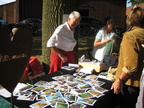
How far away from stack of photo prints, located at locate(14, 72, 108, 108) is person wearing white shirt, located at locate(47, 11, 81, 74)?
554 millimetres

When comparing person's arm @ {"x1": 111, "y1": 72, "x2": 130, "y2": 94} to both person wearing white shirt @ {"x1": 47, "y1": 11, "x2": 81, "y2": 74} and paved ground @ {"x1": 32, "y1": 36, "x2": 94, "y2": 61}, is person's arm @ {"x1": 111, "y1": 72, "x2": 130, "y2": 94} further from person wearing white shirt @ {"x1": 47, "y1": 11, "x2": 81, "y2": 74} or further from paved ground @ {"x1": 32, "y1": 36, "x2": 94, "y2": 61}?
paved ground @ {"x1": 32, "y1": 36, "x2": 94, "y2": 61}

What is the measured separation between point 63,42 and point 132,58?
1.24 meters

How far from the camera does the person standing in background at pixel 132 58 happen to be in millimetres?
1550

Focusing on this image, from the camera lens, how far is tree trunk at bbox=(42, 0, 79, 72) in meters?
3.52

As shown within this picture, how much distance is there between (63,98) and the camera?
60.8 inches

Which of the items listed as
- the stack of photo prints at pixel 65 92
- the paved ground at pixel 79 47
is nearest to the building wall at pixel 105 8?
the paved ground at pixel 79 47

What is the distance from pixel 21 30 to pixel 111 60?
1955 millimetres

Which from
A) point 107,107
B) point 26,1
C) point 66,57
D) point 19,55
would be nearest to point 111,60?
point 66,57

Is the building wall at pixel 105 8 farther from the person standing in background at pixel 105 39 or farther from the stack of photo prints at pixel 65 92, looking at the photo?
the stack of photo prints at pixel 65 92

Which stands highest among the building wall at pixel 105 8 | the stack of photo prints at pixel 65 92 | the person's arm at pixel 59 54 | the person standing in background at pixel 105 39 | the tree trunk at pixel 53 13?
the building wall at pixel 105 8

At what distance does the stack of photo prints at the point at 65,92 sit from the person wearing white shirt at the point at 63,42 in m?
0.55

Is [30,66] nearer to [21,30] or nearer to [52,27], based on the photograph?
[52,27]

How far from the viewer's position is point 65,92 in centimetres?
168

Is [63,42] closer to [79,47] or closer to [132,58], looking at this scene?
[132,58]
